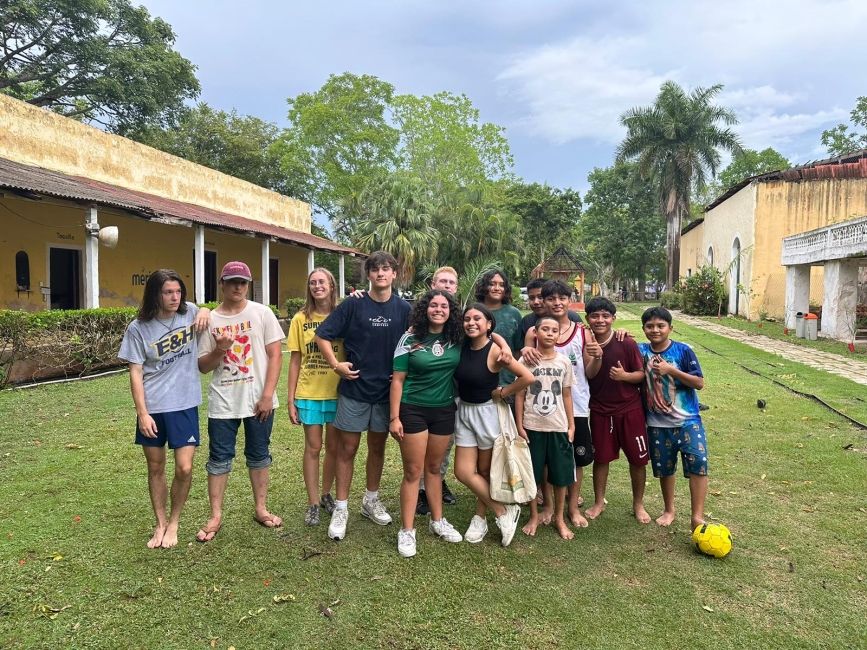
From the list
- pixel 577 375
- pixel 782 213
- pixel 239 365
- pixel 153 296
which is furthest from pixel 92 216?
pixel 782 213

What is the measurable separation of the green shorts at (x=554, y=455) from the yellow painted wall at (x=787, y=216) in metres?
20.7

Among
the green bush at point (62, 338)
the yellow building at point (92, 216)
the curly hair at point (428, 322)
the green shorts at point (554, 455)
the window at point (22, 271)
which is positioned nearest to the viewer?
the curly hair at point (428, 322)

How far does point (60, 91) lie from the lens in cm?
2431

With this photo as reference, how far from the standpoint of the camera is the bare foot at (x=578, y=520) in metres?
3.55

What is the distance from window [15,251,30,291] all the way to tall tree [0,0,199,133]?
1630 cm

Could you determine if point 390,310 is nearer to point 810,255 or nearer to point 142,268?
point 142,268

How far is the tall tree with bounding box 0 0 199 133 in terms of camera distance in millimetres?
22484

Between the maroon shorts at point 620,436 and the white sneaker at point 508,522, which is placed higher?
the maroon shorts at point 620,436

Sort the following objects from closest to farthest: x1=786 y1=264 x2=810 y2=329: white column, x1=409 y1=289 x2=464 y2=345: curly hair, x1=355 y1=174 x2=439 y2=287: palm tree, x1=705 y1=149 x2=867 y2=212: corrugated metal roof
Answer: x1=409 y1=289 x2=464 y2=345: curly hair
x1=786 y1=264 x2=810 y2=329: white column
x1=705 y1=149 x2=867 y2=212: corrugated metal roof
x1=355 y1=174 x2=439 y2=287: palm tree

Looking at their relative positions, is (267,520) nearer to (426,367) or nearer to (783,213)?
(426,367)

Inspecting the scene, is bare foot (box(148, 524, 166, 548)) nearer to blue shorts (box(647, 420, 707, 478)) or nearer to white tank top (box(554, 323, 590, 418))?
white tank top (box(554, 323, 590, 418))

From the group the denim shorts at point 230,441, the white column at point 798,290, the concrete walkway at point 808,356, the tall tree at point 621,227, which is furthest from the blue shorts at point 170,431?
the tall tree at point 621,227

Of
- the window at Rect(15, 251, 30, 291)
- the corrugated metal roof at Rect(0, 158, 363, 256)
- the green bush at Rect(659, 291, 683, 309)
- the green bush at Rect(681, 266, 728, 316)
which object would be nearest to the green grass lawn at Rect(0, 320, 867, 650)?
the corrugated metal roof at Rect(0, 158, 363, 256)

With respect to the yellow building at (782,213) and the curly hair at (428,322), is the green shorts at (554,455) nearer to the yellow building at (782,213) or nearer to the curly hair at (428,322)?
the curly hair at (428,322)
